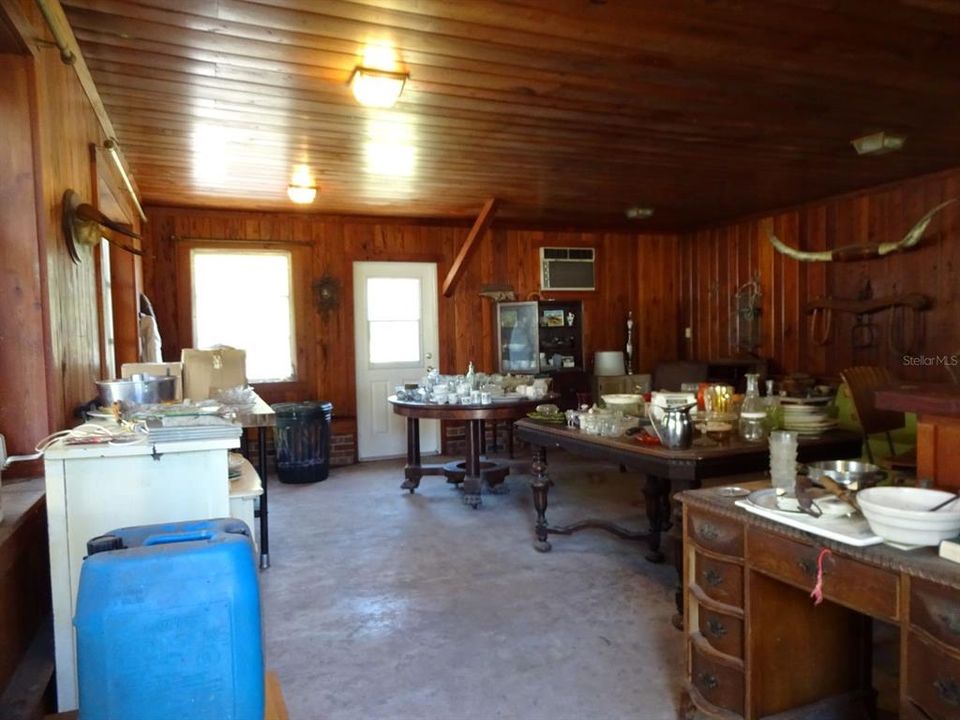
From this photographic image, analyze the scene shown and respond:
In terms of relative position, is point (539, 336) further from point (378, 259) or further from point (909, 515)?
point (909, 515)

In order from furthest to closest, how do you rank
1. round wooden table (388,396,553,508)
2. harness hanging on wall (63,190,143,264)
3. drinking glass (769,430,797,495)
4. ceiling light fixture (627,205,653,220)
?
ceiling light fixture (627,205,653,220) < round wooden table (388,396,553,508) < harness hanging on wall (63,190,143,264) < drinking glass (769,430,797,495)

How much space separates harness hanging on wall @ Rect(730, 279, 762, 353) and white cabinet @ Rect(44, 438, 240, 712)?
6285 millimetres

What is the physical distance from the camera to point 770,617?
1923 millimetres

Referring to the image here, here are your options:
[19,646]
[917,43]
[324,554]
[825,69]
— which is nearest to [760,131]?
[825,69]

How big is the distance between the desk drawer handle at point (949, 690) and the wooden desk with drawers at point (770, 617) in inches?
6.5

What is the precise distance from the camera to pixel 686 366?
700 centimetres

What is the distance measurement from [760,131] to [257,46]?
311 centimetres

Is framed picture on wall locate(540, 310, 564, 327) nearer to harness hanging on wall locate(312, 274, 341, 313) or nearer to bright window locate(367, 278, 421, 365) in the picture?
bright window locate(367, 278, 421, 365)

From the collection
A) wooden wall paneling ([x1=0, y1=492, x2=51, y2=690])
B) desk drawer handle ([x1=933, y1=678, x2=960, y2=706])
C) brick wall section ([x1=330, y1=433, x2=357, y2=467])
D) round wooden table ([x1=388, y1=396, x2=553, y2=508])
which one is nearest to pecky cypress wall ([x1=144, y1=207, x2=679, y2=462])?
brick wall section ([x1=330, y1=433, x2=357, y2=467])

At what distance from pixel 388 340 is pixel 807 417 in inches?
184

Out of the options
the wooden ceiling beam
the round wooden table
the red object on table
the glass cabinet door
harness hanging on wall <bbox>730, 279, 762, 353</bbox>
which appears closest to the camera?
the red object on table

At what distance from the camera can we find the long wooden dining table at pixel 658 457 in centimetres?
275

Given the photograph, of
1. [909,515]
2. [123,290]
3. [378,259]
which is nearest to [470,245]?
[378,259]

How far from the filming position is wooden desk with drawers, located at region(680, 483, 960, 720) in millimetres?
1617
